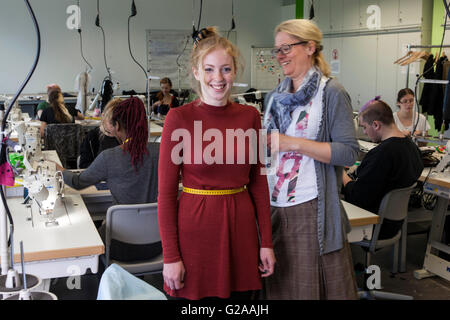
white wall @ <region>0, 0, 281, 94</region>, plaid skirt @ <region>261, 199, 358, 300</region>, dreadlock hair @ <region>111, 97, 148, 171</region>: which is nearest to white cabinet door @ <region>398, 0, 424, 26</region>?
white wall @ <region>0, 0, 281, 94</region>

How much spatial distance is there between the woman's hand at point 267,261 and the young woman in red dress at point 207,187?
5cm

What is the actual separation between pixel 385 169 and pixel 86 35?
772 cm

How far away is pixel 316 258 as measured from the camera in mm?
1801

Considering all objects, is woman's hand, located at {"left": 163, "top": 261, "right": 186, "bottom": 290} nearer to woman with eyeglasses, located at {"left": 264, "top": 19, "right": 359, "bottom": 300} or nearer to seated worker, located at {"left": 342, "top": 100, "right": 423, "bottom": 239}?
woman with eyeglasses, located at {"left": 264, "top": 19, "right": 359, "bottom": 300}

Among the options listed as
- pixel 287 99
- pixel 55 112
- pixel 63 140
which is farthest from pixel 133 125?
pixel 55 112

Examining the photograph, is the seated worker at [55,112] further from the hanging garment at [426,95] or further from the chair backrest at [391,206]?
the hanging garment at [426,95]

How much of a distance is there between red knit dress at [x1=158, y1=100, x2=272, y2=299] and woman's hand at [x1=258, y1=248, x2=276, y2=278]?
0.04m

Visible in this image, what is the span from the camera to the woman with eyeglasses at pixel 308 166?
5.68 feet

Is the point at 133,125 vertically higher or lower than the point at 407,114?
higher

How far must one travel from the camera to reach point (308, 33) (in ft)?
5.68

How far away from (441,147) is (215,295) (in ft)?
11.3

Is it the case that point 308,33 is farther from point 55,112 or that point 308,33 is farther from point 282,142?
point 55,112

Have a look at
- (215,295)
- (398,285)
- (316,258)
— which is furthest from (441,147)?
(215,295)
